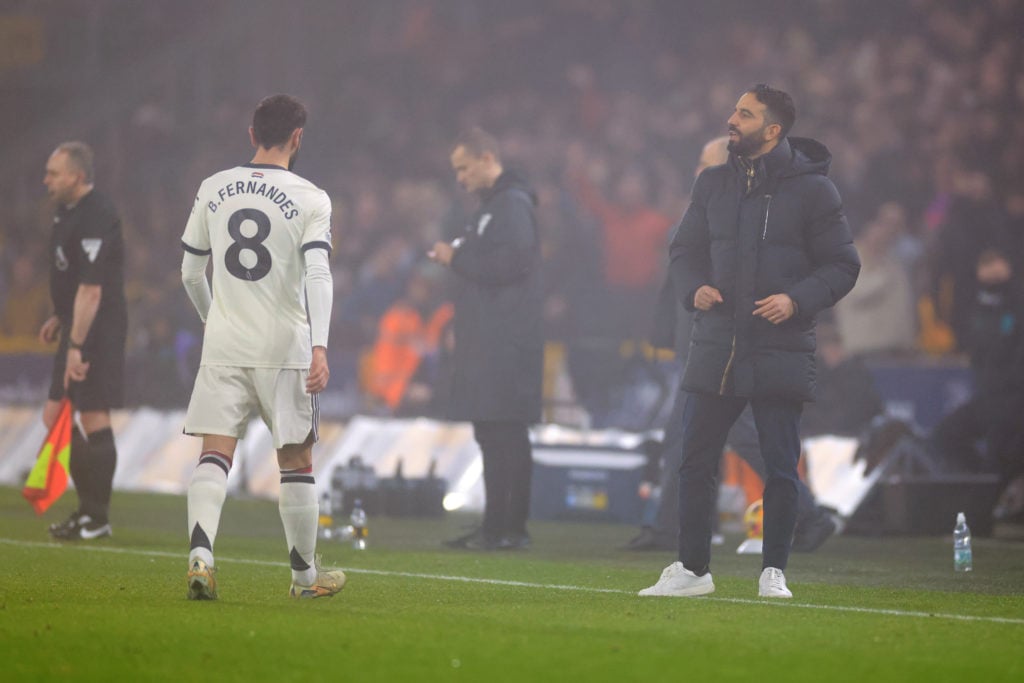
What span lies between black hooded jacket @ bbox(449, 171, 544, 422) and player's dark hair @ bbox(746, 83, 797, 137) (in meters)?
3.47

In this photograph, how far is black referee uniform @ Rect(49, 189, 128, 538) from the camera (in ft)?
36.8

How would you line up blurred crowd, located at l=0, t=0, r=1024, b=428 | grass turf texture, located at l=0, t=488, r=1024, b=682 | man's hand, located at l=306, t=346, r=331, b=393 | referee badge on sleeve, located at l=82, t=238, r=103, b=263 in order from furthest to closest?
blurred crowd, located at l=0, t=0, r=1024, b=428 → referee badge on sleeve, located at l=82, t=238, r=103, b=263 → man's hand, located at l=306, t=346, r=331, b=393 → grass turf texture, located at l=0, t=488, r=1024, b=682

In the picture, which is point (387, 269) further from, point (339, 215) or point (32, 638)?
point (32, 638)

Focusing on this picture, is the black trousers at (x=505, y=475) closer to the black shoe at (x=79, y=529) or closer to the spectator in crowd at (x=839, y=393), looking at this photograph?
the black shoe at (x=79, y=529)

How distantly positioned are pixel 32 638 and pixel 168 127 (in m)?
20.6

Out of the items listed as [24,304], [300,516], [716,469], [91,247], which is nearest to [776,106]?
[716,469]

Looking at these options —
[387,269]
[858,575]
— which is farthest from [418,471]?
Result: [858,575]

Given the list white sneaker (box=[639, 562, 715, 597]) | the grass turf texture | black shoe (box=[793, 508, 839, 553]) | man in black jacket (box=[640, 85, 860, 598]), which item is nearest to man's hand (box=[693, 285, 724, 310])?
man in black jacket (box=[640, 85, 860, 598])

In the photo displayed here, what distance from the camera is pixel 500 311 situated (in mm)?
11641

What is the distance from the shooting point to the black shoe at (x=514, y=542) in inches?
449

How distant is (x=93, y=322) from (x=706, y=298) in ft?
15.0

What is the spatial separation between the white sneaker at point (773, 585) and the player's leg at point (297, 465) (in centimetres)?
187

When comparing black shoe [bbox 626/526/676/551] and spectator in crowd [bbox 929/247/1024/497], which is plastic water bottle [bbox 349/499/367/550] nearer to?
black shoe [bbox 626/526/676/551]

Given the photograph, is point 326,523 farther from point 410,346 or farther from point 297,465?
point 410,346
